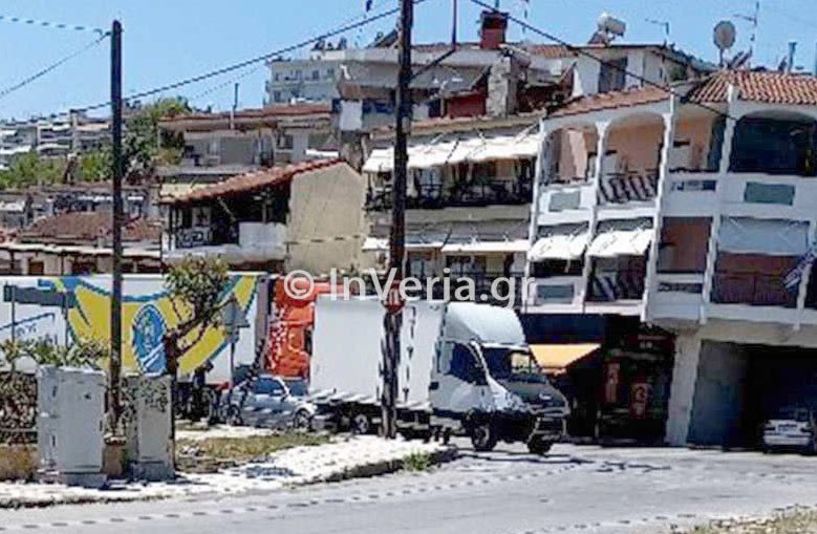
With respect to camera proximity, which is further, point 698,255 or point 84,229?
point 84,229

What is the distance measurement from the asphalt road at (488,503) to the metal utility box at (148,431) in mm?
1827

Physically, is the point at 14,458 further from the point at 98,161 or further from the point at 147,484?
the point at 98,161

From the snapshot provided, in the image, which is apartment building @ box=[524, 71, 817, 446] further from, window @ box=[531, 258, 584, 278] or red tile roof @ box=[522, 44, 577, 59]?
red tile roof @ box=[522, 44, 577, 59]

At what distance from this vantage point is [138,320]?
43.4 meters

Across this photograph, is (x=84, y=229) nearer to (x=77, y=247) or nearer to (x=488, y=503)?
(x=77, y=247)

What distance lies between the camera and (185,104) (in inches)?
4889

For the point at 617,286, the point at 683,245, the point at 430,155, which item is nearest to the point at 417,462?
the point at 683,245

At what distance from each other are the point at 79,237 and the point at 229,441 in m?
51.7

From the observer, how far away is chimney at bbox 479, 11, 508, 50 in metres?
69.9

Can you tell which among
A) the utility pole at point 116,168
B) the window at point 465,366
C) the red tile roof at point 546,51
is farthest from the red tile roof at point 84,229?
the utility pole at point 116,168

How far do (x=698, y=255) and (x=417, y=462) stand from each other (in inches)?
746

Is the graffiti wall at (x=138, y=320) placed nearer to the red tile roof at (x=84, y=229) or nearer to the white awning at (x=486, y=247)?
the white awning at (x=486, y=247)

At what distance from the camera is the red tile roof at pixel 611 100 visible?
4497 cm

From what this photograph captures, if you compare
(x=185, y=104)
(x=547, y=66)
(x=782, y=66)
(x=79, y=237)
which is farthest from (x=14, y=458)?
(x=185, y=104)
